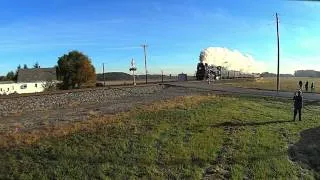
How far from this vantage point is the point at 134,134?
18469 mm

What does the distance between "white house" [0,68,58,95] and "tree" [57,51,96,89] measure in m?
8.74

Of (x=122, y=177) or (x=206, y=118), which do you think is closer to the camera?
(x=122, y=177)

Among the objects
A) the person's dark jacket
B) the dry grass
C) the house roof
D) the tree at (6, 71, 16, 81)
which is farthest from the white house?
the dry grass

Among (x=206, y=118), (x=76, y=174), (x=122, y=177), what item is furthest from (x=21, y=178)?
(x=206, y=118)

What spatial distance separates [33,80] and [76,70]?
24770 millimetres

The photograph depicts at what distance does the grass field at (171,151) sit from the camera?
14648mm

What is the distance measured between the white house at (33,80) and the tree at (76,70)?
28.7 ft

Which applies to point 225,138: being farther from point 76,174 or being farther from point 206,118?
point 76,174

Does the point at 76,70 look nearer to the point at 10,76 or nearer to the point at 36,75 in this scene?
the point at 36,75

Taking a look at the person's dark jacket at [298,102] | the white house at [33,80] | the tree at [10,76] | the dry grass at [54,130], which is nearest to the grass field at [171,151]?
the dry grass at [54,130]

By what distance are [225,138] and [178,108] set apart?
6553 mm

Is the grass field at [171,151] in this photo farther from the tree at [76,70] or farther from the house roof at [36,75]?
the house roof at [36,75]

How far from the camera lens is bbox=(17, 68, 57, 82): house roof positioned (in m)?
120

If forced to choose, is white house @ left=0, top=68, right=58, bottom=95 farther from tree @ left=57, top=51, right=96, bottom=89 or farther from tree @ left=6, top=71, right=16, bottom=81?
tree @ left=6, top=71, right=16, bottom=81
